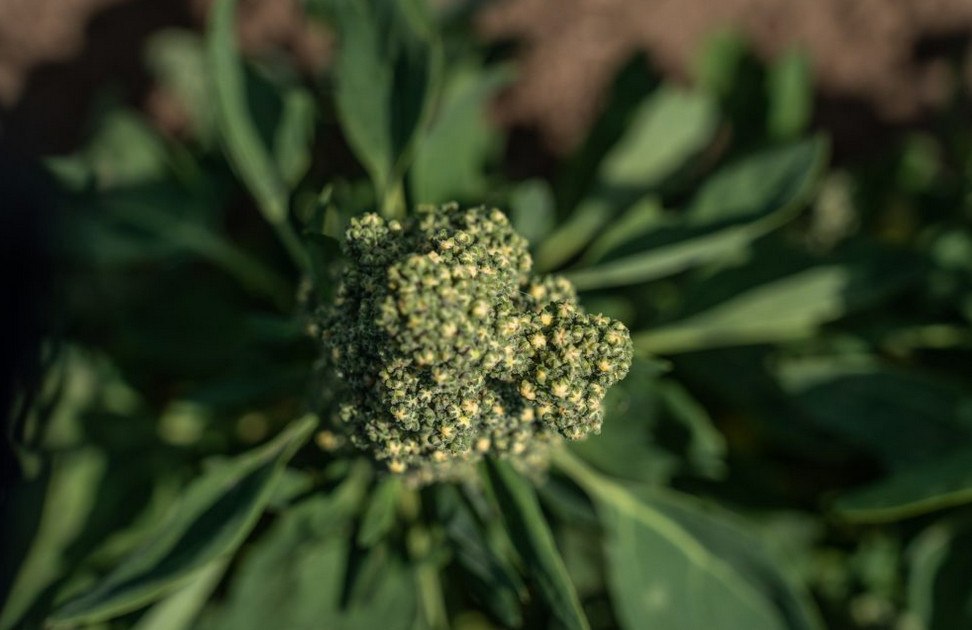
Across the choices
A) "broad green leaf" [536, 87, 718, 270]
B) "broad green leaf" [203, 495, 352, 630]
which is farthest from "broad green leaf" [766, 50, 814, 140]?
"broad green leaf" [203, 495, 352, 630]

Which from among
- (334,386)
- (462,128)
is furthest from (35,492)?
(462,128)

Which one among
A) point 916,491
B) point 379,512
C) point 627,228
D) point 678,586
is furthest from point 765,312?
point 379,512

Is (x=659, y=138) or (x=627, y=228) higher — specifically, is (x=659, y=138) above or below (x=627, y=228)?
above

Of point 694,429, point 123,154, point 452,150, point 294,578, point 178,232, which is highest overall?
point 123,154

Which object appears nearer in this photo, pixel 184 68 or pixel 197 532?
pixel 197 532

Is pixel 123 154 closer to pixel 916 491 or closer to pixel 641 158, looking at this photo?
pixel 641 158

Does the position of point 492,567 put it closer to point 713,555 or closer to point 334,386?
point 334,386

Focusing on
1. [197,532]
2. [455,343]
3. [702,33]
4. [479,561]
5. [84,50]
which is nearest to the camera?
[455,343]
